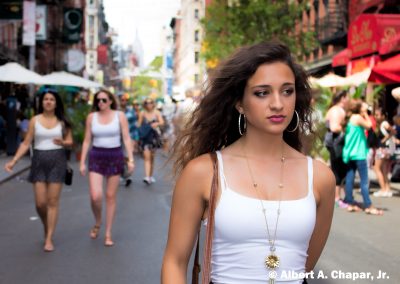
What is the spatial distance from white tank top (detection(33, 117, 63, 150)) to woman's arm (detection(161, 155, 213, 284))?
17.5 ft

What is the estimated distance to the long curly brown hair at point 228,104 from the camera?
2.31 m

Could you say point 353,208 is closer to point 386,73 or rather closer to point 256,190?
point 386,73

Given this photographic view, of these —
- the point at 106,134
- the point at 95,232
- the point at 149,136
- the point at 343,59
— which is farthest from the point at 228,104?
the point at 343,59

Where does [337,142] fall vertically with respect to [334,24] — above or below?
below

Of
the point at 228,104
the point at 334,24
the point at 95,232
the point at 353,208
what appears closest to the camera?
the point at 228,104

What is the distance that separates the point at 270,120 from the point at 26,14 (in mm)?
24265

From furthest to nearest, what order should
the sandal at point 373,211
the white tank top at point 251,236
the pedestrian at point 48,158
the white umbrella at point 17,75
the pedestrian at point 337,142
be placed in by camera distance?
1. the white umbrella at point 17,75
2. the pedestrian at point 337,142
3. the sandal at point 373,211
4. the pedestrian at point 48,158
5. the white tank top at point 251,236

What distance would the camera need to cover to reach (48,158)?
23.8 ft

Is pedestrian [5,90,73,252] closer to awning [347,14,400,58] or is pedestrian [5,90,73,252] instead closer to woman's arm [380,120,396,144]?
woman's arm [380,120,396,144]

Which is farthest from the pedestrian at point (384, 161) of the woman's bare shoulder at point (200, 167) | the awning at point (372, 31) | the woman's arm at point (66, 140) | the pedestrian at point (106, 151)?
the woman's bare shoulder at point (200, 167)

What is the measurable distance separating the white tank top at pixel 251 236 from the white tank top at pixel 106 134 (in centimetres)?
549

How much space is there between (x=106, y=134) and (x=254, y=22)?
29.0m

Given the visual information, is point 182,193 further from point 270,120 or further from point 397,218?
point 397,218

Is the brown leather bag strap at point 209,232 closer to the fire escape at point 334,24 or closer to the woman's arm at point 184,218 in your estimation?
the woman's arm at point 184,218
